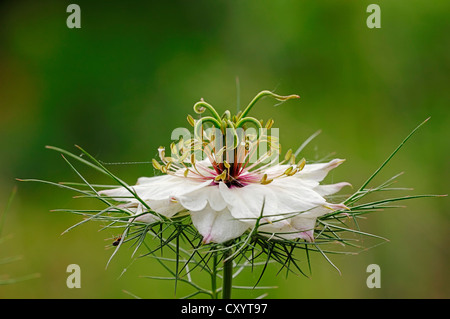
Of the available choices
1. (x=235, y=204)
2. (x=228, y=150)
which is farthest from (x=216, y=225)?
(x=228, y=150)

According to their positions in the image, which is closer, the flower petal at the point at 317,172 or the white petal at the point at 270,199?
the white petal at the point at 270,199

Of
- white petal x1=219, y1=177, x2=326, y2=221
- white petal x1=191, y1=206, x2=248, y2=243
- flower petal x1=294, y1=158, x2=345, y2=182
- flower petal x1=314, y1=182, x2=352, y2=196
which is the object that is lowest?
white petal x1=191, y1=206, x2=248, y2=243

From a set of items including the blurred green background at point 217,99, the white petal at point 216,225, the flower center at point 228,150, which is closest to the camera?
the white petal at point 216,225

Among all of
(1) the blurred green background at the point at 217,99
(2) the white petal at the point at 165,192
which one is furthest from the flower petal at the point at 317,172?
(1) the blurred green background at the point at 217,99

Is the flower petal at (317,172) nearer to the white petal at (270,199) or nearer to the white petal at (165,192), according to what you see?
the white petal at (270,199)

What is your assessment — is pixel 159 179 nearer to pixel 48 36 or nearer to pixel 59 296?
pixel 59 296

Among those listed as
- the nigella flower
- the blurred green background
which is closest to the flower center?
the nigella flower

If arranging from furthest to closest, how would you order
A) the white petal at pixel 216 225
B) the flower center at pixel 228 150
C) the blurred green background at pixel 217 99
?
the blurred green background at pixel 217 99, the flower center at pixel 228 150, the white petal at pixel 216 225

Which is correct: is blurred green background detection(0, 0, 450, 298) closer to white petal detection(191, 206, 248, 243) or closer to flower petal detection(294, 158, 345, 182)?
flower petal detection(294, 158, 345, 182)
